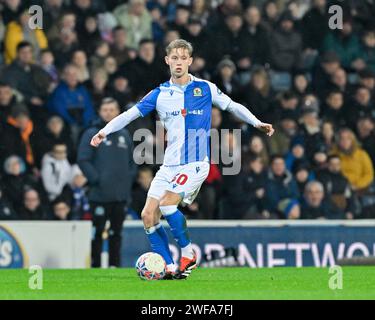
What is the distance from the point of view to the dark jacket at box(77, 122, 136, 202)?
53.8 ft

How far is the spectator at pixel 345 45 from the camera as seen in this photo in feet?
69.6

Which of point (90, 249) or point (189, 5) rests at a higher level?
point (189, 5)

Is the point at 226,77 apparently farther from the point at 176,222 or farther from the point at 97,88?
the point at 176,222

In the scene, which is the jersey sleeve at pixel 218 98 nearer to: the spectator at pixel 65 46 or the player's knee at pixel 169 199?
the player's knee at pixel 169 199

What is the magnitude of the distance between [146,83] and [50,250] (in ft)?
11.2

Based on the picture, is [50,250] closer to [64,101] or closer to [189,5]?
[64,101]

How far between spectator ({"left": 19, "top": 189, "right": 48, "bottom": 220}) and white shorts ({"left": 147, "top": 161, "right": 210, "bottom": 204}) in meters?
5.09

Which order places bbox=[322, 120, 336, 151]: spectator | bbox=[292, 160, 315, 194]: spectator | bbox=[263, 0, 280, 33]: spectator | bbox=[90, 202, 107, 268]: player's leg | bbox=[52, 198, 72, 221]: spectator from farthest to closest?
bbox=[263, 0, 280, 33]: spectator, bbox=[322, 120, 336, 151]: spectator, bbox=[292, 160, 315, 194]: spectator, bbox=[52, 198, 72, 221]: spectator, bbox=[90, 202, 107, 268]: player's leg

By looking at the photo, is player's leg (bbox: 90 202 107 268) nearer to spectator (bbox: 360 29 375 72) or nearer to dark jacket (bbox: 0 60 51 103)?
dark jacket (bbox: 0 60 51 103)

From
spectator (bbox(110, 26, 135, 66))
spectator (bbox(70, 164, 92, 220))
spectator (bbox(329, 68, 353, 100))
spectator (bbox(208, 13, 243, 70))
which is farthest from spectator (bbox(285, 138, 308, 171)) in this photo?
spectator (bbox(70, 164, 92, 220))

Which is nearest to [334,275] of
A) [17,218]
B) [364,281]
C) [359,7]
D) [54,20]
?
[364,281]

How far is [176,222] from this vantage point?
12641mm

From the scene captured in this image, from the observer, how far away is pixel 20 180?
17.7 metres

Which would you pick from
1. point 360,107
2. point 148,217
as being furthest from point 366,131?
point 148,217
